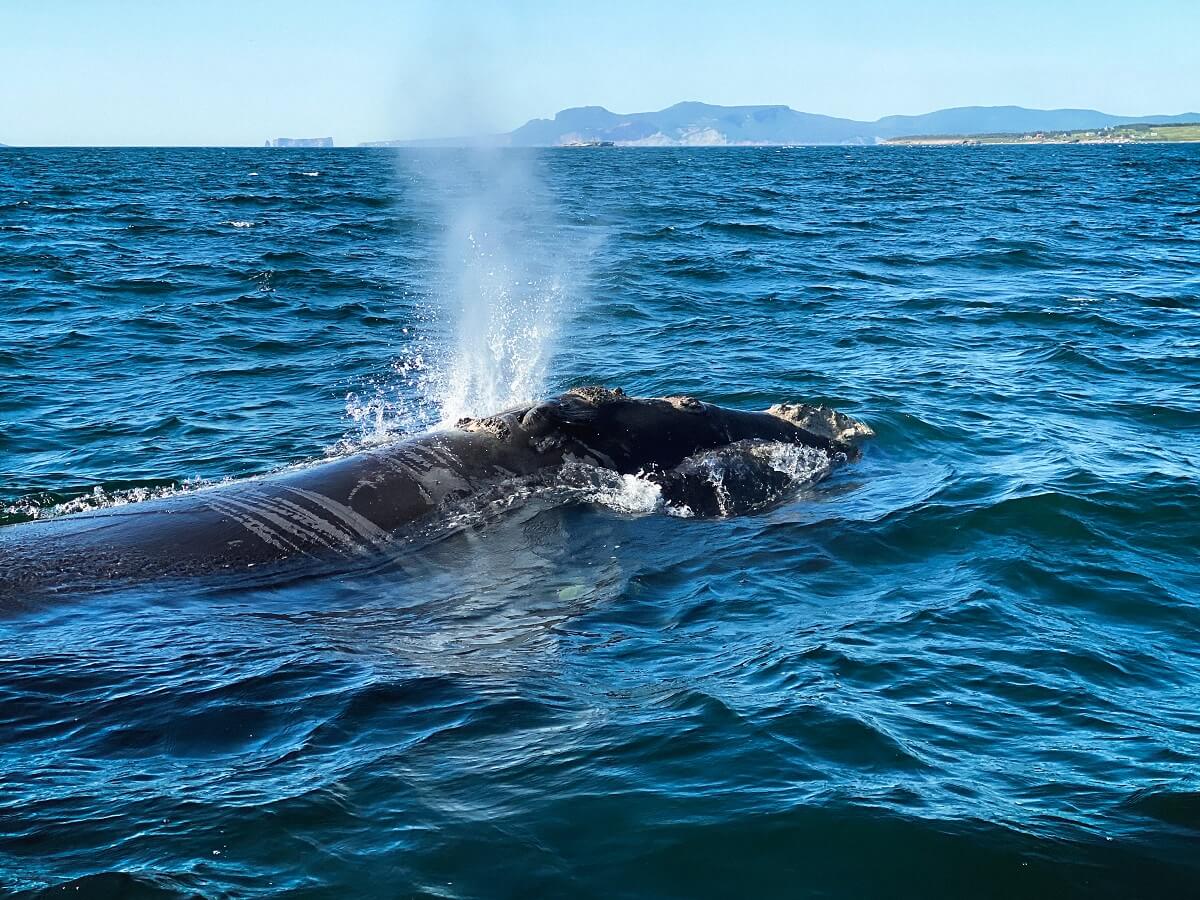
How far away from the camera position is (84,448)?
14.1 metres

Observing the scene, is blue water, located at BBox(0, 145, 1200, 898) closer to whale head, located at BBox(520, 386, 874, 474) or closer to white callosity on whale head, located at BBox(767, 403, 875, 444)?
white callosity on whale head, located at BBox(767, 403, 875, 444)

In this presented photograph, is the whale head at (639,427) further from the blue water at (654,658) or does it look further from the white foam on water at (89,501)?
the white foam on water at (89,501)

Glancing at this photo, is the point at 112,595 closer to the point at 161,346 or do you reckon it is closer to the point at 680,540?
the point at 680,540

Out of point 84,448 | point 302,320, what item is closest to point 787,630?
point 84,448

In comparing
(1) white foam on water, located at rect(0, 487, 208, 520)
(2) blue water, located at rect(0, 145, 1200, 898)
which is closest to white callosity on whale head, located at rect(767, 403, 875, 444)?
(2) blue water, located at rect(0, 145, 1200, 898)

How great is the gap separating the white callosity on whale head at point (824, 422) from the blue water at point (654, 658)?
0.44 metres

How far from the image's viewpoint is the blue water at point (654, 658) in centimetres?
538

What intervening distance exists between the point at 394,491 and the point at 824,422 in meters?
5.55

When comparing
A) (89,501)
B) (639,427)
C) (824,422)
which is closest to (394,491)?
(639,427)

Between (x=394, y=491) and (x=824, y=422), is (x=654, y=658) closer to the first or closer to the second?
(x=394, y=491)

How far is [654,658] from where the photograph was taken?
25.1ft

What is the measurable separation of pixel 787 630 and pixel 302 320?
17.2m

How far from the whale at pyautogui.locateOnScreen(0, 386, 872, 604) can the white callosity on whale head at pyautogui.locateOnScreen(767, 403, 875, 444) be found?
67 cm

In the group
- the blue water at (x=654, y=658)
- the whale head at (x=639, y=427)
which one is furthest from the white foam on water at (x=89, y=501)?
the whale head at (x=639, y=427)
